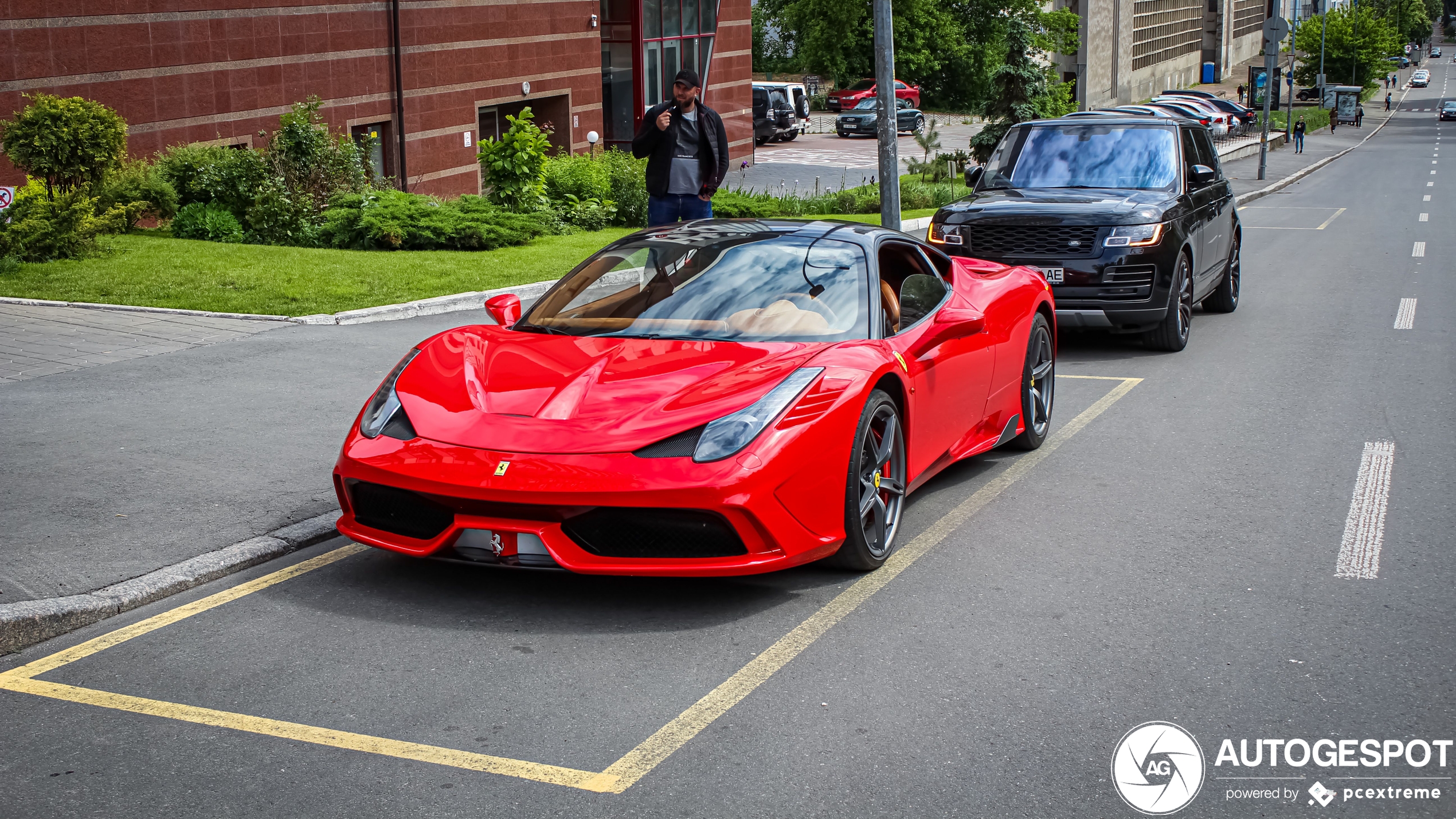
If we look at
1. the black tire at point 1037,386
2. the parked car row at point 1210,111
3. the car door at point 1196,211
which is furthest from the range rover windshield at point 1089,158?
the parked car row at point 1210,111

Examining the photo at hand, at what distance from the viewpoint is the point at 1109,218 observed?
11.0m

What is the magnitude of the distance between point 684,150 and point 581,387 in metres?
7.01

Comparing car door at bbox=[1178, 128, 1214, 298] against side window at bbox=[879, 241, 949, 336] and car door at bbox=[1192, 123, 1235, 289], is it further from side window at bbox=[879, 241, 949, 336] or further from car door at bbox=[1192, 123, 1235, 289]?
side window at bbox=[879, 241, 949, 336]

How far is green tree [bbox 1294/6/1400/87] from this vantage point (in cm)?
10694

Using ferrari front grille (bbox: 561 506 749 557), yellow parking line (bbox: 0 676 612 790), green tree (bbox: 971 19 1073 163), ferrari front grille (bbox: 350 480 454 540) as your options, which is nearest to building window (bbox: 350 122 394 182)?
green tree (bbox: 971 19 1073 163)

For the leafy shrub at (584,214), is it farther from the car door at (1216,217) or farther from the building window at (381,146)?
the car door at (1216,217)

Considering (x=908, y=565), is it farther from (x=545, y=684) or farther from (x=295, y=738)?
(x=295, y=738)

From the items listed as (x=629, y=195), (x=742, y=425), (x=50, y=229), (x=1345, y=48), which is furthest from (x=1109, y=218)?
(x=1345, y=48)

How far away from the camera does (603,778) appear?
3.81 m

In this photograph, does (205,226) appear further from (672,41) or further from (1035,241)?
(672,41)

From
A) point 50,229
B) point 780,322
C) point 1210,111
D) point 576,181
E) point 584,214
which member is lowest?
point 584,214

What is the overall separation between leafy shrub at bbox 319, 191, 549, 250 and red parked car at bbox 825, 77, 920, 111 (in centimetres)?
4643

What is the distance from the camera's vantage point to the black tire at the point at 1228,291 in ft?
45.4

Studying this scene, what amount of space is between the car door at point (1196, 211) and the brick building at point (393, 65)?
1575 cm
